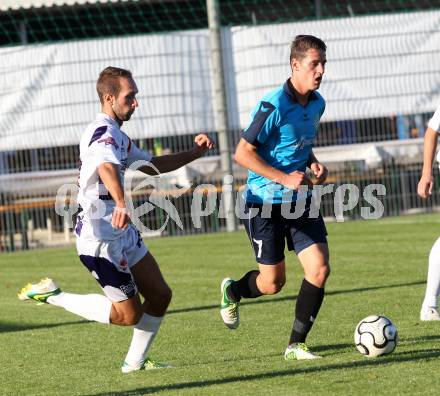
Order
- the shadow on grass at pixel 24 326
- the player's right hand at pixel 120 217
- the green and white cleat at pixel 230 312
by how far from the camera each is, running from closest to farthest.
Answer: the player's right hand at pixel 120 217, the green and white cleat at pixel 230 312, the shadow on grass at pixel 24 326

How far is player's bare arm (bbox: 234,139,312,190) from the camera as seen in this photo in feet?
24.7

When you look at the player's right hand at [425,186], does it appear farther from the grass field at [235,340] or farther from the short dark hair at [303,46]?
the short dark hair at [303,46]

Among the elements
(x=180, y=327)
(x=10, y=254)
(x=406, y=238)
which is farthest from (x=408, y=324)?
(x=10, y=254)

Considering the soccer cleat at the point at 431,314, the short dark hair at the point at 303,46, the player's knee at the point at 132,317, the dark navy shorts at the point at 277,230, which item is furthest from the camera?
the soccer cleat at the point at 431,314

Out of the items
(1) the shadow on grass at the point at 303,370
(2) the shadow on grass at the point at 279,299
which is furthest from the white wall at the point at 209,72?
(1) the shadow on grass at the point at 303,370

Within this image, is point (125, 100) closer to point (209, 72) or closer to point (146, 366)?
point (146, 366)

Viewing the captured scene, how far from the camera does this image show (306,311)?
7863 millimetres

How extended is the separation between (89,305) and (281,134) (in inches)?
67.7

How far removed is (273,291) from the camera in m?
8.48

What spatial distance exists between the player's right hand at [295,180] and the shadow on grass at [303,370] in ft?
3.74

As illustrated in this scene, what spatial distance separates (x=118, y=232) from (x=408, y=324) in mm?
2714

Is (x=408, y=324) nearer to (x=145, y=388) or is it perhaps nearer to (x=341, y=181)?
(x=145, y=388)

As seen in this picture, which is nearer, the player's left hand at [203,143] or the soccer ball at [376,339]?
the soccer ball at [376,339]

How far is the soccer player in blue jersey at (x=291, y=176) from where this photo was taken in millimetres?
7836
